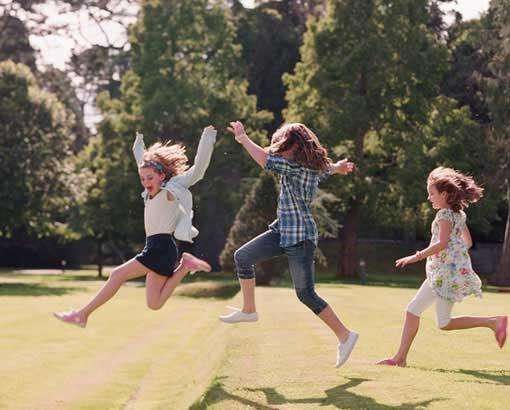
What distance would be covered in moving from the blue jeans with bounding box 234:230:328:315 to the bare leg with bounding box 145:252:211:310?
426 millimetres

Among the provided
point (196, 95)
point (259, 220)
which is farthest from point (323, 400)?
point (196, 95)

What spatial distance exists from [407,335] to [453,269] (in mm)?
974

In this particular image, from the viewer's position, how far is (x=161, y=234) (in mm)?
9148

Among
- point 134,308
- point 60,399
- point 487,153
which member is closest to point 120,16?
point 487,153

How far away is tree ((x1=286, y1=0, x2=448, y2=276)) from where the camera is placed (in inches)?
1747

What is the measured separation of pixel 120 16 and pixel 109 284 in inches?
1712

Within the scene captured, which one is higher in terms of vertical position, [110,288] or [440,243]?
[440,243]

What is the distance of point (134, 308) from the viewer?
2770 centimetres

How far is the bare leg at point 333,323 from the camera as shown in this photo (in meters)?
8.95

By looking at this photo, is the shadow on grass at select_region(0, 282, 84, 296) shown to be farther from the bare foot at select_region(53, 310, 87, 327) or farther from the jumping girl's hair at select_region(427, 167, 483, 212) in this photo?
the jumping girl's hair at select_region(427, 167, 483, 212)

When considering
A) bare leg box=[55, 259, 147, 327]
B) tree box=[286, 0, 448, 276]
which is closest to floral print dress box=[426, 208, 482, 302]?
bare leg box=[55, 259, 147, 327]

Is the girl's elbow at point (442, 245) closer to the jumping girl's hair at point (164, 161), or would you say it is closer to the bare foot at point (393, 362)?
the bare foot at point (393, 362)

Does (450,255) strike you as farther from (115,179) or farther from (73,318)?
(115,179)

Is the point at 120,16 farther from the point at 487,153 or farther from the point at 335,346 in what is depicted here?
the point at 335,346
